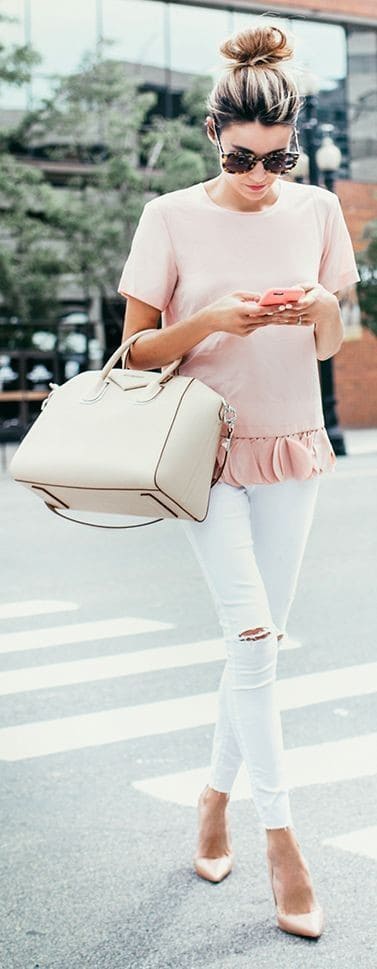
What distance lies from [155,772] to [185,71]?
26841mm

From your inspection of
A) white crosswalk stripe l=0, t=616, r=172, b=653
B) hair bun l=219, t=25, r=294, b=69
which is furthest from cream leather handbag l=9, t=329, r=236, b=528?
white crosswalk stripe l=0, t=616, r=172, b=653

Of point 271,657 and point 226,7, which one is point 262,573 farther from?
point 226,7

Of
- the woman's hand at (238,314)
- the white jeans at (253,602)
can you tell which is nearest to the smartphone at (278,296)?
the woman's hand at (238,314)

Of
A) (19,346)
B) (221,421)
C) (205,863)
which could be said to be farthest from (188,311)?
(19,346)

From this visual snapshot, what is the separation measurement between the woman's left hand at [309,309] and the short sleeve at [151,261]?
0.33m

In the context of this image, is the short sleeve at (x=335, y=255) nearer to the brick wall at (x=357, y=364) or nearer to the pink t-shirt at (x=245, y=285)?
the pink t-shirt at (x=245, y=285)

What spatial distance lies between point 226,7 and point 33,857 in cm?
2897

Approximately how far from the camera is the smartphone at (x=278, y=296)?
2742mm

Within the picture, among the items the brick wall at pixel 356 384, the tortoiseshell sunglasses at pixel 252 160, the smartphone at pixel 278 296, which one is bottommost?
the brick wall at pixel 356 384

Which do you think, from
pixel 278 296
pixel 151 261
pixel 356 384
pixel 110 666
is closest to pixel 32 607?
pixel 110 666

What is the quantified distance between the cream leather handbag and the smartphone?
265mm

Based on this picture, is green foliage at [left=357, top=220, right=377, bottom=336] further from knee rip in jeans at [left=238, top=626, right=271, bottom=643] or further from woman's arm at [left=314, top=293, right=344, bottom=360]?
knee rip in jeans at [left=238, top=626, right=271, bottom=643]

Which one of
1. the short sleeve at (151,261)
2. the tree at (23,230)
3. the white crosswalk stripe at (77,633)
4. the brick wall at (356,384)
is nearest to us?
the short sleeve at (151,261)

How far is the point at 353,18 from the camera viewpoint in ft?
106
